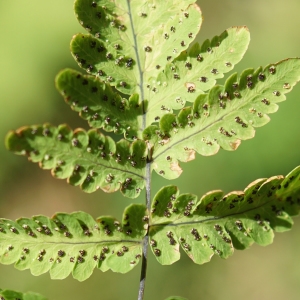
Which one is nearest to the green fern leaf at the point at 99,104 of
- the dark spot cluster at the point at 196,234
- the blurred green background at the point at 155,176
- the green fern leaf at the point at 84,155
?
the green fern leaf at the point at 84,155

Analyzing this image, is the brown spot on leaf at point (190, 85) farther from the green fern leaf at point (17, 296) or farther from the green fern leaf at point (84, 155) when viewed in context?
the green fern leaf at point (17, 296)

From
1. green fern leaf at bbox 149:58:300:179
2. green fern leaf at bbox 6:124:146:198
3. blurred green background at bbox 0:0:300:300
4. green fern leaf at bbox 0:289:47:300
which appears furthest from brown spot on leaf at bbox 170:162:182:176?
blurred green background at bbox 0:0:300:300

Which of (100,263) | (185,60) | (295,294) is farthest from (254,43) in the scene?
(100,263)

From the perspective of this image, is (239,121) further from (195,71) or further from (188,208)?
(188,208)

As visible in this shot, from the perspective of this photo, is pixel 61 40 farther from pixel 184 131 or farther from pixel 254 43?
pixel 184 131

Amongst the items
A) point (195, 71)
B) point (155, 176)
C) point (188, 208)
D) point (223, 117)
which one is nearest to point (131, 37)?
point (195, 71)

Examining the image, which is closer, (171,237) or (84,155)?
(84,155)
